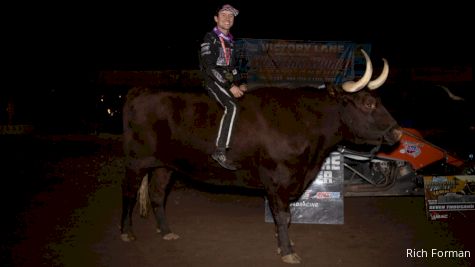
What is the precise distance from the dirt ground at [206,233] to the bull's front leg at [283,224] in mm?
174

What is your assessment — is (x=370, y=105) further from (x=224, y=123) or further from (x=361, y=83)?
(x=224, y=123)

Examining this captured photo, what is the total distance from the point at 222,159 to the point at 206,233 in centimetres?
155

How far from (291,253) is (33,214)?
4.80 meters

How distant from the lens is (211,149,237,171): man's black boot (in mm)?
5937

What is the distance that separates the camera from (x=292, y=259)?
18.6 feet

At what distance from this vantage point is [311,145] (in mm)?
5906

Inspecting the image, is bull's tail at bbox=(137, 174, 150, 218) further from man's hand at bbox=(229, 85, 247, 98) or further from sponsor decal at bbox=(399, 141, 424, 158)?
sponsor decal at bbox=(399, 141, 424, 158)

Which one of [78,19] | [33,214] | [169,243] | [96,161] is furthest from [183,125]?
[78,19]

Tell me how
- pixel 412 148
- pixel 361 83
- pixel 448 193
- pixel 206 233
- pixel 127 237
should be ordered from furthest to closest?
pixel 412 148 → pixel 448 193 → pixel 206 233 → pixel 127 237 → pixel 361 83

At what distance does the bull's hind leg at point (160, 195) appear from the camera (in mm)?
6805

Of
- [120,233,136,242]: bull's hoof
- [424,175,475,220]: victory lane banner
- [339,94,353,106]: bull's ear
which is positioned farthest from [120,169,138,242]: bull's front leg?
[424,175,475,220]: victory lane banner

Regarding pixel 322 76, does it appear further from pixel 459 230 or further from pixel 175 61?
pixel 175 61

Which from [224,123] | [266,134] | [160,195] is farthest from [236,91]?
[160,195]

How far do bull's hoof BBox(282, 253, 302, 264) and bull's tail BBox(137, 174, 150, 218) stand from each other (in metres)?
2.70
